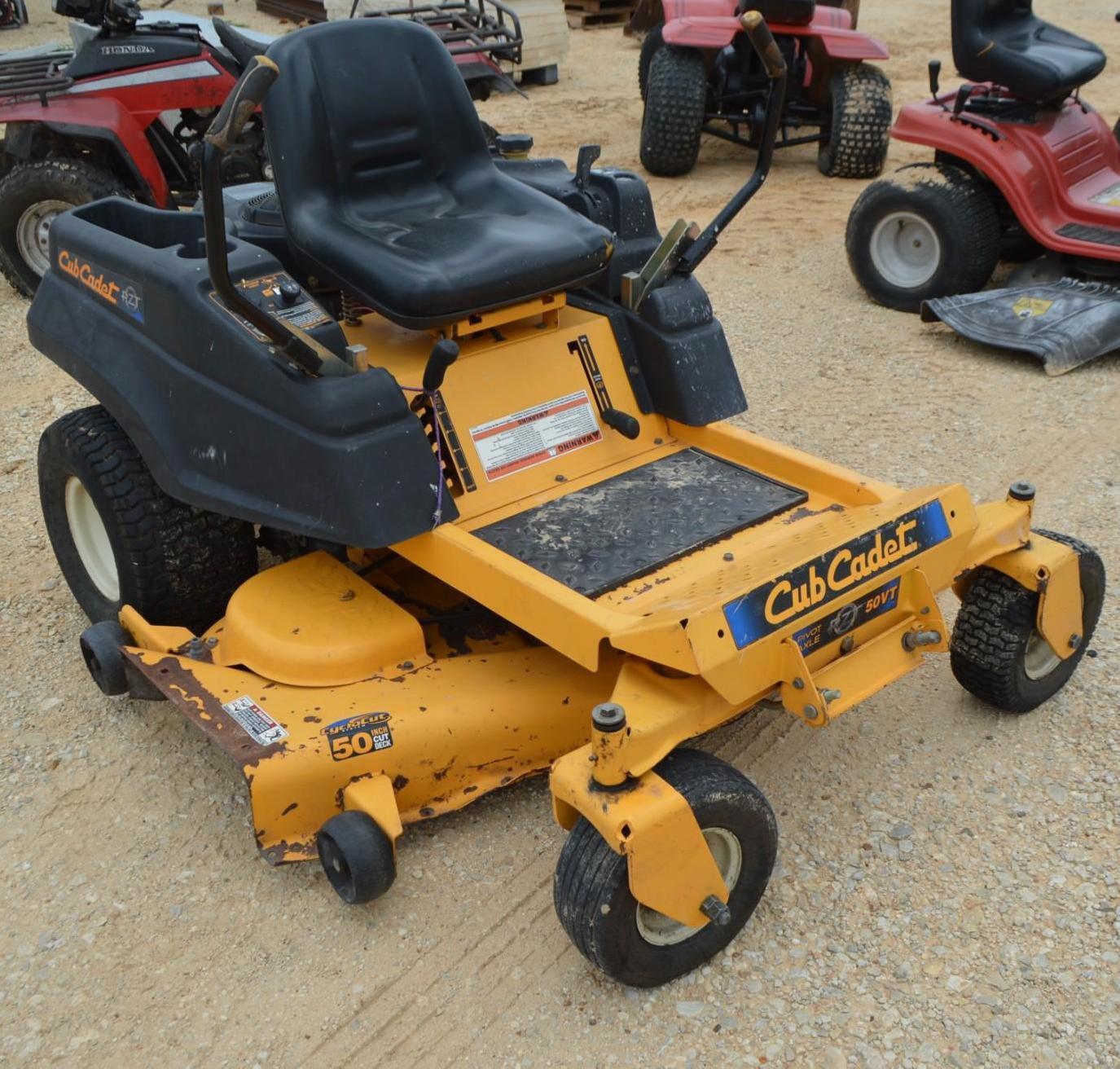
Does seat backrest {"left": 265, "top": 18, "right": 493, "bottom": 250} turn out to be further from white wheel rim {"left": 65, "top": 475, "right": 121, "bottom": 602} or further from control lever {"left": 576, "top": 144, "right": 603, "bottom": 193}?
white wheel rim {"left": 65, "top": 475, "right": 121, "bottom": 602}

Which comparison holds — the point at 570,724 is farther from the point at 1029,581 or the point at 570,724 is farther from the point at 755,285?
the point at 755,285

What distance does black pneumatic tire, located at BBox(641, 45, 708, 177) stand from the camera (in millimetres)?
7125

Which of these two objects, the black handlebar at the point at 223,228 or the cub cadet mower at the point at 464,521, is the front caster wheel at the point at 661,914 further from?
the black handlebar at the point at 223,228

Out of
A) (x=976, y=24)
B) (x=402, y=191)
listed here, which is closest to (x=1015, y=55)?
(x=976, y=24)

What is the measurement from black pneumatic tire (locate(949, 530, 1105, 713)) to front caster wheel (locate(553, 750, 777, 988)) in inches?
31.2

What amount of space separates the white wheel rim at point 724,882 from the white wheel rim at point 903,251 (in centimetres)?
372

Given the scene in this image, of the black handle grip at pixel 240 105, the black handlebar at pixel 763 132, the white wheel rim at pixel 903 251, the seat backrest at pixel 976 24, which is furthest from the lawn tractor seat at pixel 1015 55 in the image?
Result: the black handle grip at pixel 240 105

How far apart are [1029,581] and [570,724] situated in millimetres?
1033

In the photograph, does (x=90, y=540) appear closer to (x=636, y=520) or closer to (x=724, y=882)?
(x=636, y=520)

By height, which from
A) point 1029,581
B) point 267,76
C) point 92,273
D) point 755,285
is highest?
point 267,76

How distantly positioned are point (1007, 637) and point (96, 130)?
14.7 ft

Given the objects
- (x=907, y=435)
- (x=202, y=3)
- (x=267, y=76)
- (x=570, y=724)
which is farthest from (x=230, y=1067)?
(x=202, y=3)

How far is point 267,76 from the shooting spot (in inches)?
83.7

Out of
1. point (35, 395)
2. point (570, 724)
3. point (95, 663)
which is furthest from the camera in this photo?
point (35, 395)
